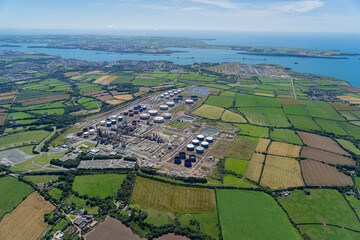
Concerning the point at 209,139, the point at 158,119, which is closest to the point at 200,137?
the point at 209,139

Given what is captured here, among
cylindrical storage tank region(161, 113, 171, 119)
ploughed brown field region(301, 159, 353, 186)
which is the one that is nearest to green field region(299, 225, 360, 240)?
ploughed brown field region(301, 159, 353, 186)

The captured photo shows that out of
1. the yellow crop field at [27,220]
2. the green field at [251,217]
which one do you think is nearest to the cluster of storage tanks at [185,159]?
the green field at [251,217]

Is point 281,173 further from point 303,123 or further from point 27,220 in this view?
point 27,220

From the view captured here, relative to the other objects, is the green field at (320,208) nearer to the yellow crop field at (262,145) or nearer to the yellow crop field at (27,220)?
the yellow crop field at (262,145)

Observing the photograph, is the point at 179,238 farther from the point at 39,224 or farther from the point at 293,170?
the point at 293,170

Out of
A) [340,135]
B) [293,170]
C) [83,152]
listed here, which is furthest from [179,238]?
[340,135]
